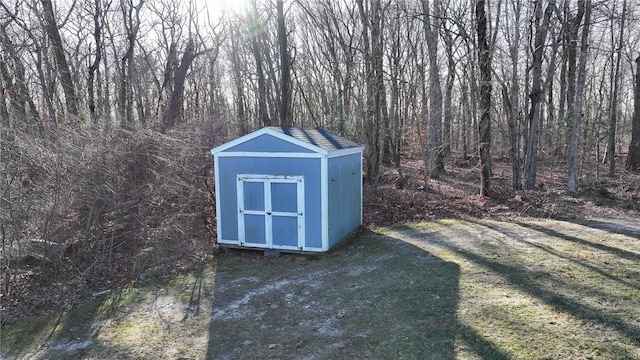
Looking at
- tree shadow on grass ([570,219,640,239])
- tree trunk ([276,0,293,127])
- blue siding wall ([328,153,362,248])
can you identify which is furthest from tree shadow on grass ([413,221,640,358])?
tree trunk ([276,0,293,127])

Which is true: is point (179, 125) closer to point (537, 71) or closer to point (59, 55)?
point (59, 55)

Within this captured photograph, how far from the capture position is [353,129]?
54.7 ft

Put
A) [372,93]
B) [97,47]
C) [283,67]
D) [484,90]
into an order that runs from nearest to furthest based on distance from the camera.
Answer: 1. [484,90]
2. [372,93]
3. [97,47]
4. [283,67]

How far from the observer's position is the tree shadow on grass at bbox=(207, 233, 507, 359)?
13.2ft

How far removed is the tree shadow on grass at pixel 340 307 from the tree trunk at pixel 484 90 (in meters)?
4.88

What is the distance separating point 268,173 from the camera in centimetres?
703

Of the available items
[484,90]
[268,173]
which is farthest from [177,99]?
[484,90]

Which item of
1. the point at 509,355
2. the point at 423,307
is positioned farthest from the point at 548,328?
the point at 423,307

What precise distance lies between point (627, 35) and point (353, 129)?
585 inches

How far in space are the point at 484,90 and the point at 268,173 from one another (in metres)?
6.54

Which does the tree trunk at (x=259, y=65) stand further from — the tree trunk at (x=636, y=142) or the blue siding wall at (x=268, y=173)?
the tree trunk at (x=636, y=142)

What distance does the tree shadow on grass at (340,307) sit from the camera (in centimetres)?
402

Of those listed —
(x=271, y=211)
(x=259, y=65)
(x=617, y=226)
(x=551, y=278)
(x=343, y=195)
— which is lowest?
(x=551, y=278)

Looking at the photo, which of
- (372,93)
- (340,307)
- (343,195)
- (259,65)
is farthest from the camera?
(259,65)
